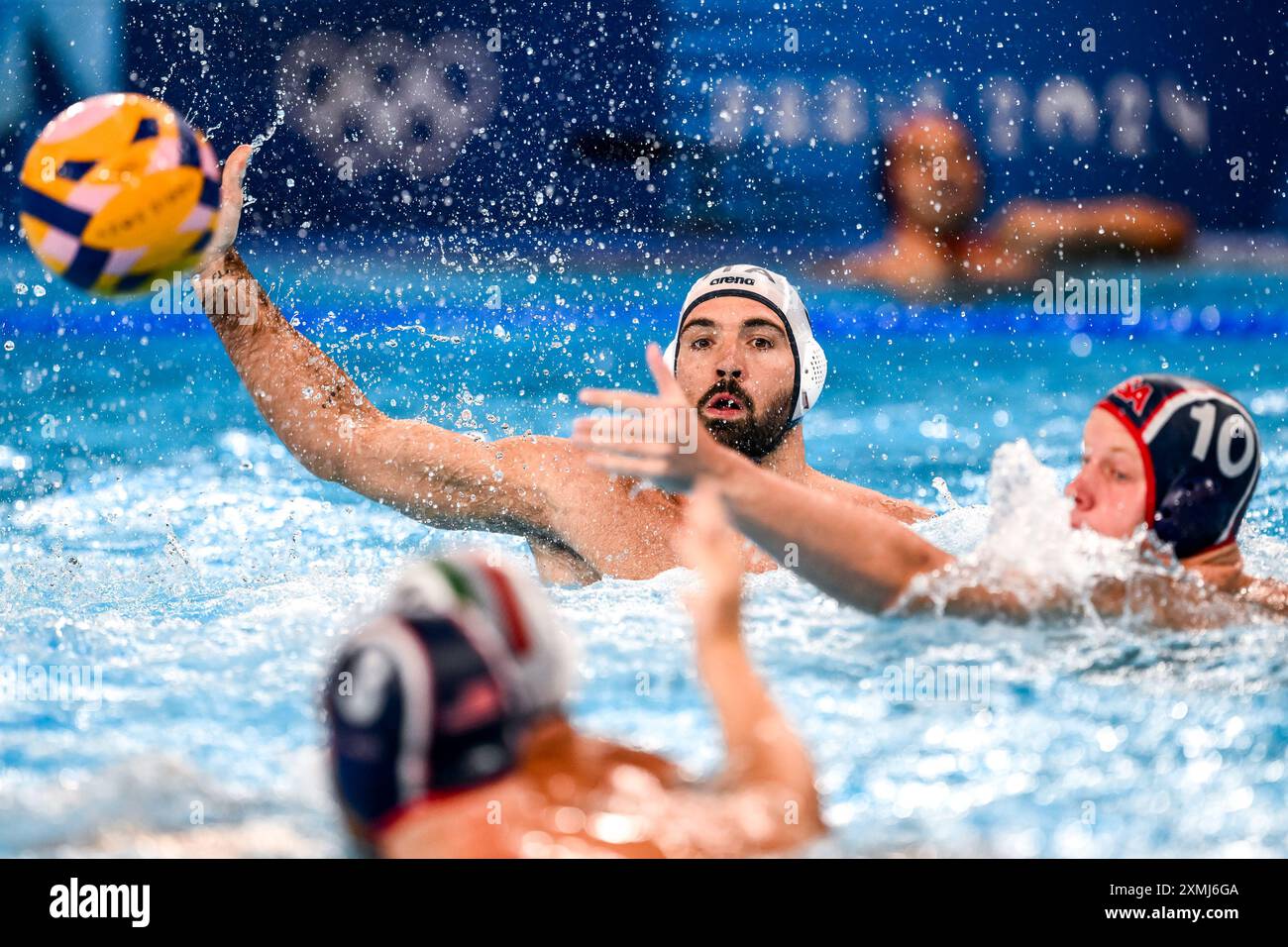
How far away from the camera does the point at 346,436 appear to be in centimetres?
370

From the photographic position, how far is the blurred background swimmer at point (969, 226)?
940cm

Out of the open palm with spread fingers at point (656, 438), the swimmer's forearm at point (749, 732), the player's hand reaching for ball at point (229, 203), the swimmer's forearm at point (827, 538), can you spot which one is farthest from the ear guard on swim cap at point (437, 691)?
the player's hand reaching for ball at point (229, 203)

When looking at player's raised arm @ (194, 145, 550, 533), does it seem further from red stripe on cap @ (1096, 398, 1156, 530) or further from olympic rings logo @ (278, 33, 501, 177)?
olympic rings logo @ (278, 33, 501, 177)

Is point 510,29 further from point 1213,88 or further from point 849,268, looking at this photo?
point 1213,88

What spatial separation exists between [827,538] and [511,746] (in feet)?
3.62

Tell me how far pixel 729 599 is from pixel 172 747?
1349 millimetres

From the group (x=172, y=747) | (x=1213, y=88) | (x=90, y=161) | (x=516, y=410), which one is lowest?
(x=172, y=747)

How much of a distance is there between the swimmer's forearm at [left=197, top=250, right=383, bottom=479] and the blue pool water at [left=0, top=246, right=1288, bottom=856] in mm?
438

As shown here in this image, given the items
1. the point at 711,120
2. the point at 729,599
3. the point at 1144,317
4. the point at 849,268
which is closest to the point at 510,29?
the point at 711,120

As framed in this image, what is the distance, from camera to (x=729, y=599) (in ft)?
6.63

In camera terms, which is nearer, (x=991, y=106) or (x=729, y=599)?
(x=729, y=599)

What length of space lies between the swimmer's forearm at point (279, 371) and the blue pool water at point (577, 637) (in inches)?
17.3

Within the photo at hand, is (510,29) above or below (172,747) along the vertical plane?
above

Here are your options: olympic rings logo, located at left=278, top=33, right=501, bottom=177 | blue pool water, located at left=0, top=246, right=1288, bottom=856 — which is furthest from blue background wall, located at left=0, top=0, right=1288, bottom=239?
blue pool water, located at left=0, top=246, right=1288, bottom=856
